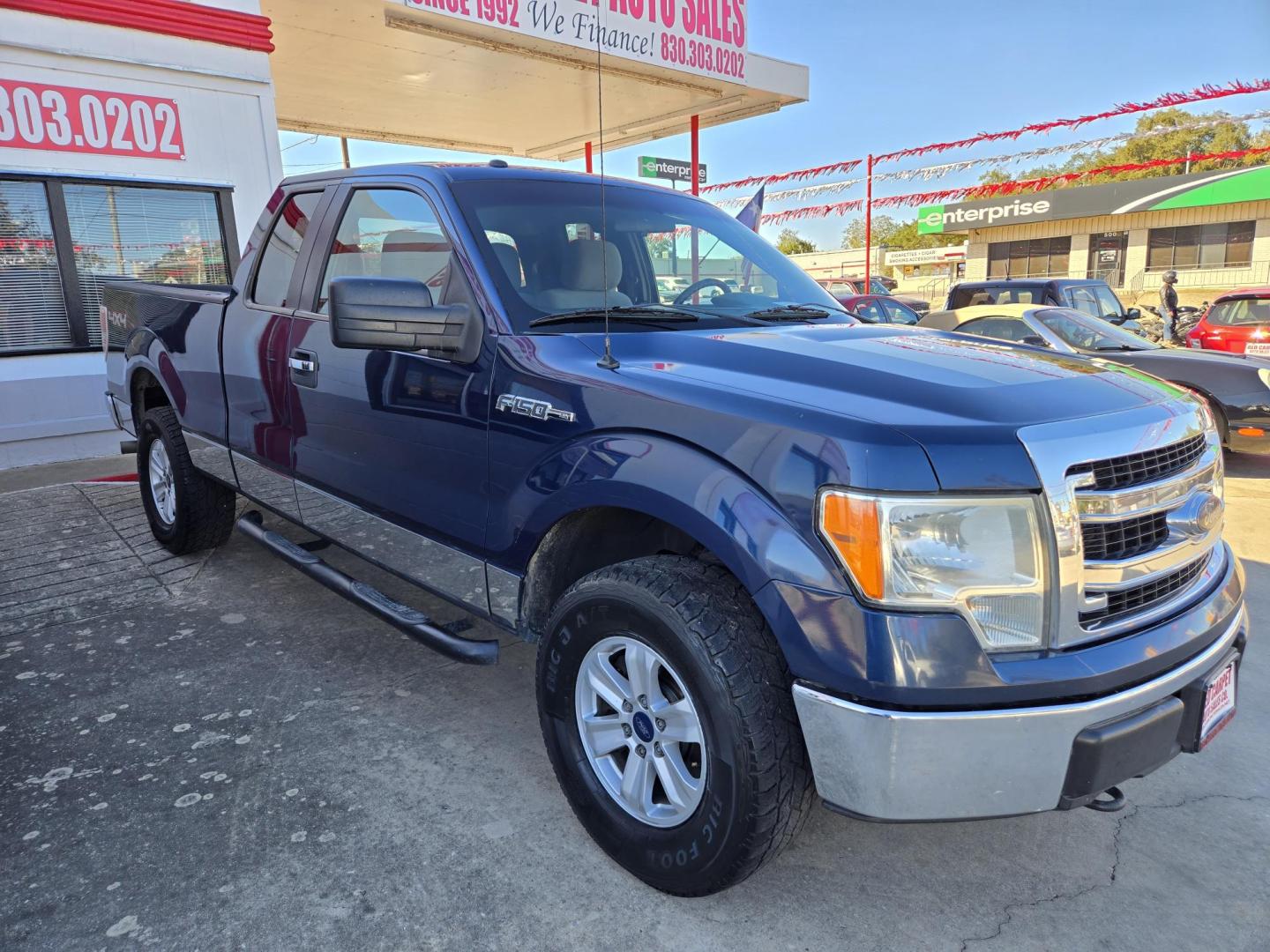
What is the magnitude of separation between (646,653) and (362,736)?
1443mm

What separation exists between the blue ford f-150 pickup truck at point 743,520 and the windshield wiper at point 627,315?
0.08 feet

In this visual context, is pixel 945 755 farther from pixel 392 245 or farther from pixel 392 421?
pixel 392 245

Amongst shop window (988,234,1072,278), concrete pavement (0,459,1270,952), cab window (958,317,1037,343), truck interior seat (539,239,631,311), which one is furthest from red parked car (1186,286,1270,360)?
shop window (988,234,1072,278)

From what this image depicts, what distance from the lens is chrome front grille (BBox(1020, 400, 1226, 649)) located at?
184 cm

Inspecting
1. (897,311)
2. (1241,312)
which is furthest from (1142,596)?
(897,311)

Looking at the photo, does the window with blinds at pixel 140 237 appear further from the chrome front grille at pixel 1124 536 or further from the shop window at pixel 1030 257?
the shop window at pixel 1030 257

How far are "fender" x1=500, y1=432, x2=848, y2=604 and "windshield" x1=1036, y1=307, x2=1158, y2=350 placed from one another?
21.8ft

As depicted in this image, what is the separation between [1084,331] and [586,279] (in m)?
6.50

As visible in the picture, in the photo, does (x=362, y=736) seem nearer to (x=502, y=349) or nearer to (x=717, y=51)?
(x=502, y=349)

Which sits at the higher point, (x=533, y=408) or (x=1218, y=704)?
(x=533, y=408)

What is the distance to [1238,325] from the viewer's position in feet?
37.5

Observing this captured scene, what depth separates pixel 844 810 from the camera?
1.88 metres

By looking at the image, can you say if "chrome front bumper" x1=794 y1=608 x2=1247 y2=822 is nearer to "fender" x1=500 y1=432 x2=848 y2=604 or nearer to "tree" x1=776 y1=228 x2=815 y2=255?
"fender" x1=500 y1=432 x2=848 y2=604

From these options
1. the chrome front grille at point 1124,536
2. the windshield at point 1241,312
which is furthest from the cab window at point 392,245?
the windshield at point 1241,312
